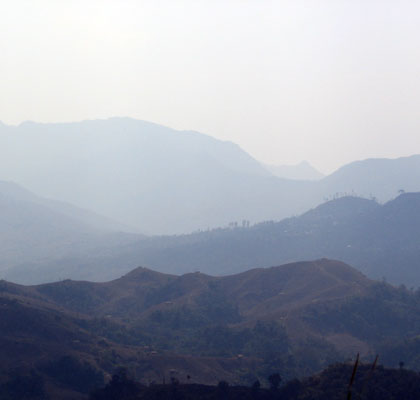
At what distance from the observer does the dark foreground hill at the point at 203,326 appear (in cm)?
4828

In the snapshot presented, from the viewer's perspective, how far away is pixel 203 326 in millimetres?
73250

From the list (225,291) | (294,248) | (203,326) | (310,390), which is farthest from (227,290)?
(294,248)

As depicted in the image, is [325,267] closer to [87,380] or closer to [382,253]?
[382,253]

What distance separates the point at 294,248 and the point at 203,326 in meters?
64.3

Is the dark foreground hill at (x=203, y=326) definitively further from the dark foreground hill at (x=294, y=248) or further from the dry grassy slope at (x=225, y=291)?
the dark foreground hill at (x=294, y=248)

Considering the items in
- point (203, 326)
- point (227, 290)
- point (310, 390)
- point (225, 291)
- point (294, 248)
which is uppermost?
point (294, 248)

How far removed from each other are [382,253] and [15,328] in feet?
261

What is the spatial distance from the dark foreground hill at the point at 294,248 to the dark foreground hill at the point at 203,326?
3200 cm

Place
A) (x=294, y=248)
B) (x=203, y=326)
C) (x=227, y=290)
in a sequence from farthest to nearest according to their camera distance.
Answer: (x=294, y=248), (x=227, y=290), (x=203, y=326)

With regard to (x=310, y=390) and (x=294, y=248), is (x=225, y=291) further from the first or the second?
(x=294, y=248)

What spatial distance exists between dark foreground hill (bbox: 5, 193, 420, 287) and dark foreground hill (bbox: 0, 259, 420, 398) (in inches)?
1260

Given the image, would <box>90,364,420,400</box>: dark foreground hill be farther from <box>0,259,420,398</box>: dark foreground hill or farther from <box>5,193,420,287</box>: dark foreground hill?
<box>5,193,420,287</box>: dark foreground hill

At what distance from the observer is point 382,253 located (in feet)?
381

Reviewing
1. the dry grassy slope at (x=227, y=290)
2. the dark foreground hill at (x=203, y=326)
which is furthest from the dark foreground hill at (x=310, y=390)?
the dry grassy slope at (x=227, y=290)
